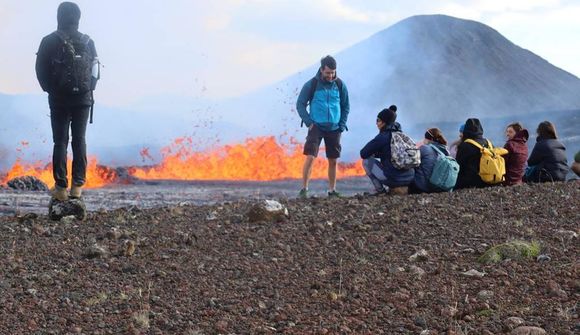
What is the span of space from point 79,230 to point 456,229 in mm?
3470

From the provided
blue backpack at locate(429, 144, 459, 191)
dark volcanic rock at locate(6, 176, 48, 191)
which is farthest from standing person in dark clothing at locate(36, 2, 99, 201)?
dark volcanic rock at locate(6, 176, 48, 191)

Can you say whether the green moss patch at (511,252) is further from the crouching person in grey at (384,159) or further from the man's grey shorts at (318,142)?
the man's grey shorts at (318,142)

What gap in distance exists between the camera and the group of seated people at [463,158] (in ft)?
31.3

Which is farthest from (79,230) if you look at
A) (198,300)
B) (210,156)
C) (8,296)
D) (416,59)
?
(416,59)

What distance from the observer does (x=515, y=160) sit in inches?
414

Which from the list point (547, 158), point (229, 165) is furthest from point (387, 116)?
point (229, 165)

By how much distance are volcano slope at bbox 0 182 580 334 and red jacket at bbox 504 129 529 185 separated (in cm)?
171

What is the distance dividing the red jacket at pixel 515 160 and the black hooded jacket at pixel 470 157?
45 centimetres

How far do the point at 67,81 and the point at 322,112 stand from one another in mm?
3352

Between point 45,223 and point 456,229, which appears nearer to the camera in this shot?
point 456,229

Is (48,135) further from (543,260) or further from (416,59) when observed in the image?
(543,260)

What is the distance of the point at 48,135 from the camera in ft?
245

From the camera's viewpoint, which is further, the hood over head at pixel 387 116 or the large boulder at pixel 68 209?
the hood over head at pixel 387 116

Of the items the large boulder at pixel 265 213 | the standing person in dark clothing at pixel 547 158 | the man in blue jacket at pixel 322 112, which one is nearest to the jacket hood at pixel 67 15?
the large boulder at pixel 265 213
